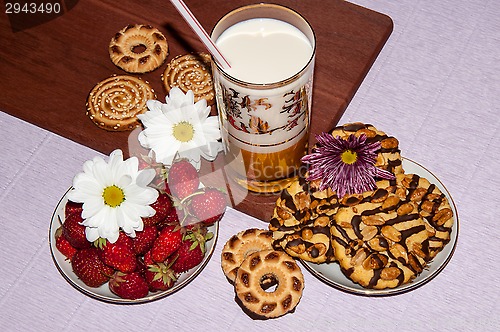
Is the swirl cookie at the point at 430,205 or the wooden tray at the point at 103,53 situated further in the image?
the wooden tray at the point at 103,53

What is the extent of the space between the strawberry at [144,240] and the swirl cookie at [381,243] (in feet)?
1.17

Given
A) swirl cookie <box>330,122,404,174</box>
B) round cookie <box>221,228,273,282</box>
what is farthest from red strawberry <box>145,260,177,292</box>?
swirl cookie <box>330,122,404,174</box>

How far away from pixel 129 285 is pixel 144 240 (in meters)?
0.09

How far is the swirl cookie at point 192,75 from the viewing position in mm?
1830

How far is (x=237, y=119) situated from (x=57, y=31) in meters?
0.64

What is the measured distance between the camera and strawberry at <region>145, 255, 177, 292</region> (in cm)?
157

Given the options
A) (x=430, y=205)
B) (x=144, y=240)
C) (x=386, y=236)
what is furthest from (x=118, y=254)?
(x=430, y=205)

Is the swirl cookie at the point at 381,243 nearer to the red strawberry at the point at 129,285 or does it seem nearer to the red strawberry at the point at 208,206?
the red strawberry at the point at 208,206

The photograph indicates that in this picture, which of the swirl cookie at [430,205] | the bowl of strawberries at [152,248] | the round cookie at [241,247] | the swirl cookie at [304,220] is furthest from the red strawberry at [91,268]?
the swirl cookie at [430,205]

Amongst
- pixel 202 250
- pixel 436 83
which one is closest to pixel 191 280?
pixel 202 250

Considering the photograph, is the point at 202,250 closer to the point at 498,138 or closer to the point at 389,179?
the point at 389,179

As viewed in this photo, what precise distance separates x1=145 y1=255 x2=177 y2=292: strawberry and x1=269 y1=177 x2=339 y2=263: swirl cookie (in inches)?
8.5

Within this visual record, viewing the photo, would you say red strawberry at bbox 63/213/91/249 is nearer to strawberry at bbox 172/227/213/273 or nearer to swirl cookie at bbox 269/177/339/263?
strawberry at bbox 172/227/213/273

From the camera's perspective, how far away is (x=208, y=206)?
5.32ft
